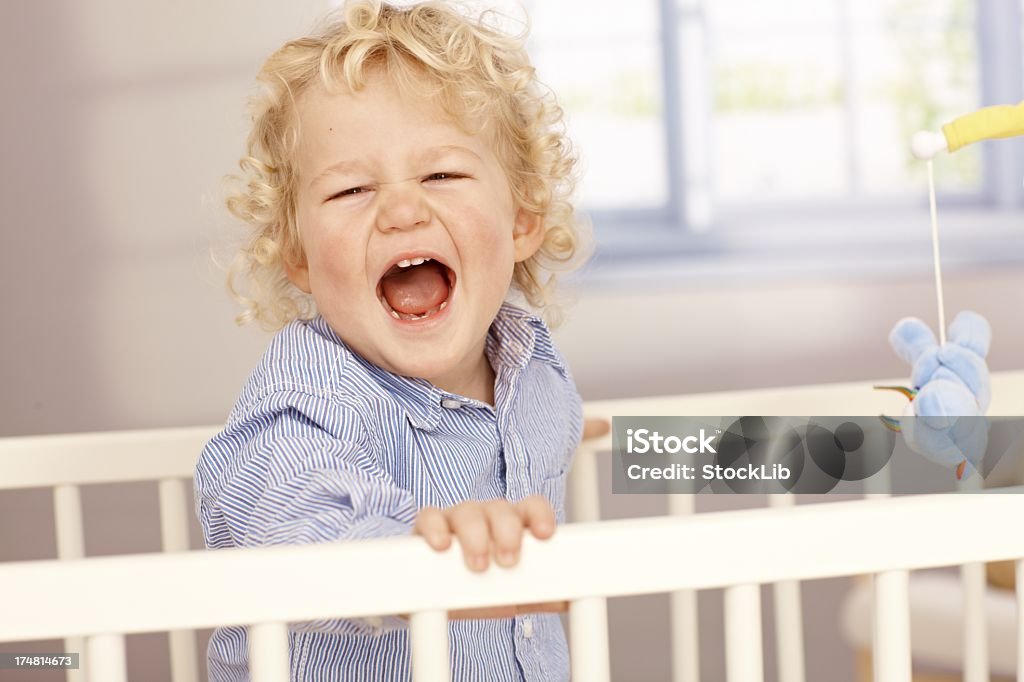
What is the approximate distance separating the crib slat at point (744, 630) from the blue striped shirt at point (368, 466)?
0.19 meters

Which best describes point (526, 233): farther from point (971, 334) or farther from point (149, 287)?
point (149, 287)

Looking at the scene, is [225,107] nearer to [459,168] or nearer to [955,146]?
[459,168]

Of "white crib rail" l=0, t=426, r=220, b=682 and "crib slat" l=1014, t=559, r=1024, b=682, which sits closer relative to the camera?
"crib slat" l=1014, t=559, r=1024, b=682

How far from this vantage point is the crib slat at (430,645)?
56 centimetres

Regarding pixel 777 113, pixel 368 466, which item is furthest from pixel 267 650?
pixel 777 113


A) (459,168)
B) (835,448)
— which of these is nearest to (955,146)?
(835,448)

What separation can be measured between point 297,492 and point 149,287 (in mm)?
854

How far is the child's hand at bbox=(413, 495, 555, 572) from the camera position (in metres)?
0.56

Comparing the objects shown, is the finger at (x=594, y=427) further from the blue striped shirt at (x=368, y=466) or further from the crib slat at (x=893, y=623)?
the crib slat at (x=893, y=623)

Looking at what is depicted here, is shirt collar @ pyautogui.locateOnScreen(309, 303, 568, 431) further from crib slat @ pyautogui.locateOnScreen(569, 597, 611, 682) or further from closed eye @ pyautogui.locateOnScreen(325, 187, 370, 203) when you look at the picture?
crib slat @ pyautogui.locateOnScreen(569, 597, 611, 682)

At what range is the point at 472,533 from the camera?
568 mm

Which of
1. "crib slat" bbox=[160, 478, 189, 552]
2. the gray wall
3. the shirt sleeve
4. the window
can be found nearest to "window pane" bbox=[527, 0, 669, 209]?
the window

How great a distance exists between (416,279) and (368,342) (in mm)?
76

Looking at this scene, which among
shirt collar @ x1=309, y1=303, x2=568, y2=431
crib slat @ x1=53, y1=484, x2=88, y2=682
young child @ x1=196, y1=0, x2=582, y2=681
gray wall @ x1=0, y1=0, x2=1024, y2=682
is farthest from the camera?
gray wall @ x1=0, y1=0, x2=1024, y2=682
